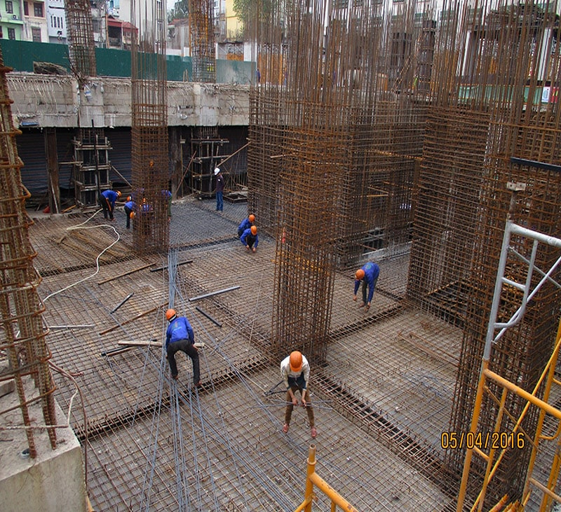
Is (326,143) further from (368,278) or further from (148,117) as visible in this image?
(148,117)

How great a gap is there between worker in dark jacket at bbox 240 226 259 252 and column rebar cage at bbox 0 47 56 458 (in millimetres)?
7942

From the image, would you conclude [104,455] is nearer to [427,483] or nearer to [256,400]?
[256,400]

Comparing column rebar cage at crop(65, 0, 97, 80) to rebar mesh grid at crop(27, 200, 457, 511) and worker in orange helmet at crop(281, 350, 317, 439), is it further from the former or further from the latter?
worker in orange helmet at crop(281, 350, 317, 439)

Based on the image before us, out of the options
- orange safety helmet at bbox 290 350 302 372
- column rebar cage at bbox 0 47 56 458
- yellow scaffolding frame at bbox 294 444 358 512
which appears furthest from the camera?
orange safety helmet at bbox 290 350 302 372

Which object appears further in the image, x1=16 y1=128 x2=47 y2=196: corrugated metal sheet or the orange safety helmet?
x1=16 y1=128 x2=47 y2=196: corrugated metal sheet

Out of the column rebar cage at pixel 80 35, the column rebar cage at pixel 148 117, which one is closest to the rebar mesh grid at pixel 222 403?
the column rebar cage at pixel 148 117

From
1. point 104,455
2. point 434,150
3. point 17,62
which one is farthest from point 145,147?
point 17,62

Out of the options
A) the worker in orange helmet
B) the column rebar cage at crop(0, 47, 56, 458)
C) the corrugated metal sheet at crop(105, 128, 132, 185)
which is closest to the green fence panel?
the corrugated metal sheet at crop(105, 128, 132, 185)

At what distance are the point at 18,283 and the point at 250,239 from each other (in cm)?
826

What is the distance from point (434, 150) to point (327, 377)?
427 centimetres
